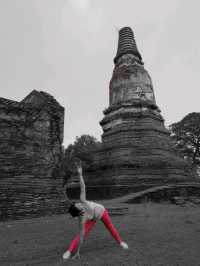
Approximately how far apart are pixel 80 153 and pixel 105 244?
56.9 feet

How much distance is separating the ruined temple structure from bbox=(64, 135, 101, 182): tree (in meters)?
6.67

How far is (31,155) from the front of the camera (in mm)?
9781

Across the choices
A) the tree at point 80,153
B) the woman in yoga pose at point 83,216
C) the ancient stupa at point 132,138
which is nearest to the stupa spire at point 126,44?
the ancient stupa at point 132,138

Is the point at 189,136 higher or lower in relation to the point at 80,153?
higher

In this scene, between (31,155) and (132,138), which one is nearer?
(31,155)

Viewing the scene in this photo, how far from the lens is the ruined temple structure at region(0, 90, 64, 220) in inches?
327

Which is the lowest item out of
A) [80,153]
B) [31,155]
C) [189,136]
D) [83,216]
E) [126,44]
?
[83,216]

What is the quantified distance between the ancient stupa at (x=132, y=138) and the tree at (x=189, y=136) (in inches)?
384

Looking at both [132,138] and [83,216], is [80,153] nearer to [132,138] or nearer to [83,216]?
[132,138]

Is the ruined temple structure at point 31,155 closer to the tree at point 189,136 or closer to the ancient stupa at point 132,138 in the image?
the ancient stupa at point 132,138

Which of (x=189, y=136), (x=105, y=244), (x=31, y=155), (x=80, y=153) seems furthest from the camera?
(x=189, y=136)

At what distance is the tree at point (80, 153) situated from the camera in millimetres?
18719

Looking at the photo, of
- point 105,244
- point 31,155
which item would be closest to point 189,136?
point 31,155

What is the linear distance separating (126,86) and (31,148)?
1283cm
